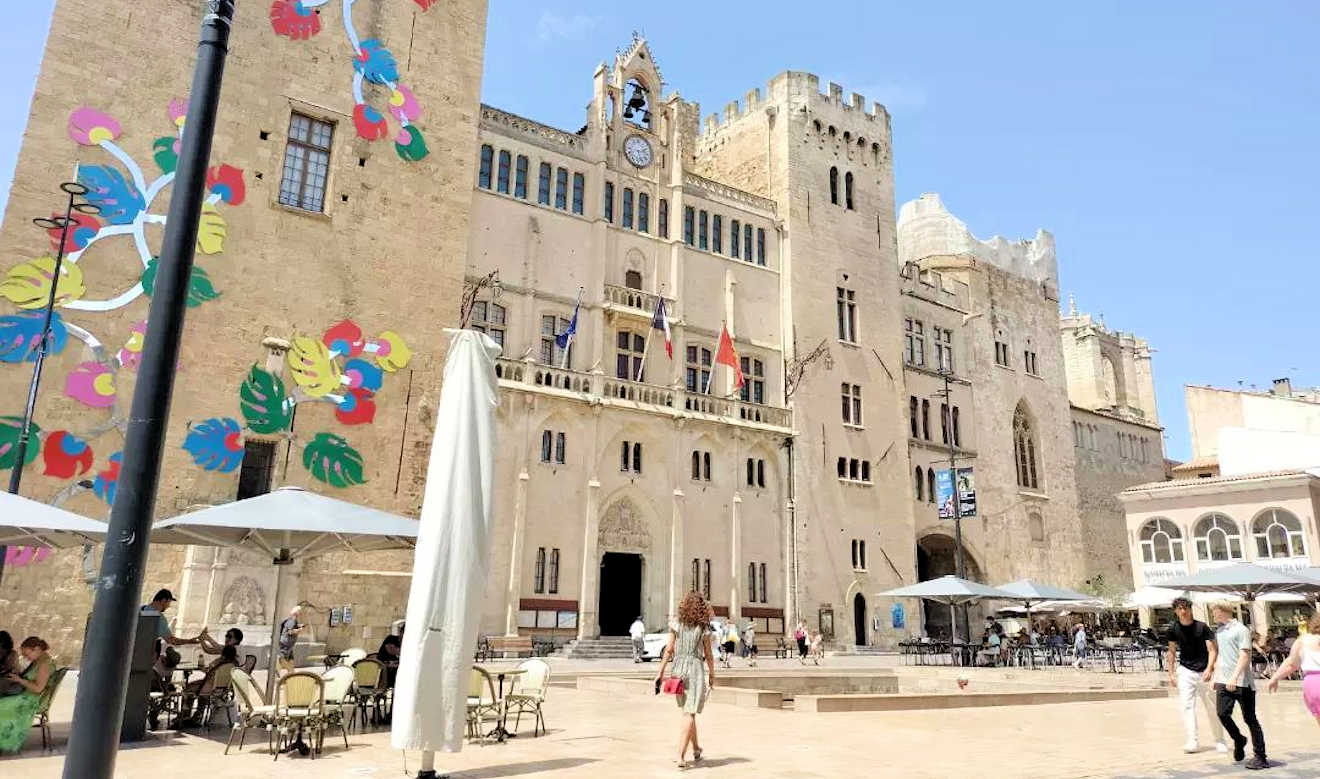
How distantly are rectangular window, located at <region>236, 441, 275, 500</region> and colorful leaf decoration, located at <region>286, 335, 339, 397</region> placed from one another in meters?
1.66

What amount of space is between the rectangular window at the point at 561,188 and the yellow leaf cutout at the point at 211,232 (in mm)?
11532

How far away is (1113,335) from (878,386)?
105 feet

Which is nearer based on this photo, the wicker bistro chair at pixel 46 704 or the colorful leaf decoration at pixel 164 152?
the wicker bistro chair at pixel 46 704

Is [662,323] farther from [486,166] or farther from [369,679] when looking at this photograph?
[369,679]

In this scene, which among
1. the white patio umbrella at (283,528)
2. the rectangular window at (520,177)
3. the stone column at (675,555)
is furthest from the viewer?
the rectangular window at (520,177)

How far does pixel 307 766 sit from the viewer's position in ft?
25.4

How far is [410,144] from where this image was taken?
78.0 feet

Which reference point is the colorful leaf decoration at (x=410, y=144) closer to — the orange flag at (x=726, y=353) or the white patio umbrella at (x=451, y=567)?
the orange flag at (x=726, y=353)

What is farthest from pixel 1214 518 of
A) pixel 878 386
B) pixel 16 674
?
pixel 16 674

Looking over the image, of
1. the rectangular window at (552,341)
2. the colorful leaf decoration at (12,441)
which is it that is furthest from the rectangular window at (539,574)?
the colorful leaf decoration at (12,441)

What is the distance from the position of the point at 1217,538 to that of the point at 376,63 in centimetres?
3567

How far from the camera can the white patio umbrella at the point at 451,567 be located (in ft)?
22.5

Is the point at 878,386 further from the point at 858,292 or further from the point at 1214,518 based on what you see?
the point at 1214,518

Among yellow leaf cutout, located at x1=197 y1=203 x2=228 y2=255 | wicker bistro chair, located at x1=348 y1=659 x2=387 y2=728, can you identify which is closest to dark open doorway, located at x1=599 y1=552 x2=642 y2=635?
yellow leaf cutout, located at x1=197 y1=203 x2=228 y2=255
